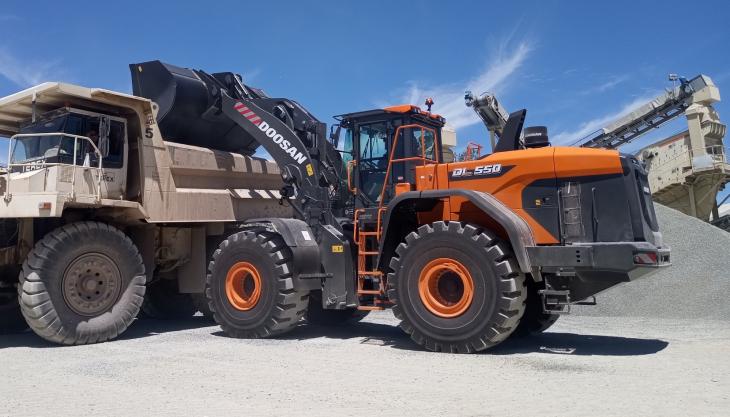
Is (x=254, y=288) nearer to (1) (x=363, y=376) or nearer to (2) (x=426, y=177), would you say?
(2) (x=426, y=177)

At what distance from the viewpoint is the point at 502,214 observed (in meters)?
6.69

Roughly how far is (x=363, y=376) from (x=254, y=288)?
3394 mm

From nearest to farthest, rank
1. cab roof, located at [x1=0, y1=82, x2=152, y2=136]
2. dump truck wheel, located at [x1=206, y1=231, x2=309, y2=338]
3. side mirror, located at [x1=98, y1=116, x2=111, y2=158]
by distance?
cab roof, located at [x1=0, y1=82, x2=152, y2=136] < dump truck wheel, located at [x1=206, y1=231, x2=309, y2=338] < side mirror, located at [x1=98, y1=116, x2=111, y2=158]

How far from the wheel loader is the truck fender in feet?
0.07

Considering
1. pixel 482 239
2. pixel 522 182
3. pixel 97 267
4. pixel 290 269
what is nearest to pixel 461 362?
pixel 482 239

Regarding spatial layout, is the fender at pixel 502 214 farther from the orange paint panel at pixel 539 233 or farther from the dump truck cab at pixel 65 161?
the dump truck cab at pixel 65 161

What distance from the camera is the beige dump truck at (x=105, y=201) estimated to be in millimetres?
7586

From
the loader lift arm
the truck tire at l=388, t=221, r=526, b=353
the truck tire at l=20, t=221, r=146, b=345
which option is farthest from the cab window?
the truck tire at l=20, t=221, r=146, b=345

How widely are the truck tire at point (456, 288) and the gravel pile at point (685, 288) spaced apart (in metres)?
5.32

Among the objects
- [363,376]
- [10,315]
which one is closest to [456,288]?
[363,376]

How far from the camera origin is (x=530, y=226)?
22.6 feet

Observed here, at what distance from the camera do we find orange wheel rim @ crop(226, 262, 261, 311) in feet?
27.7

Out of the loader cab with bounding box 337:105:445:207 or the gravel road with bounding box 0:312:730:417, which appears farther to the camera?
the loader cab with bounding box 337:105:445:207

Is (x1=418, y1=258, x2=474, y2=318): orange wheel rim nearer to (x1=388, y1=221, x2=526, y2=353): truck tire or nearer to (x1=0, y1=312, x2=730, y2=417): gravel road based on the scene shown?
(x1=388, y1=221, x2=526, y2=353): truck tire
